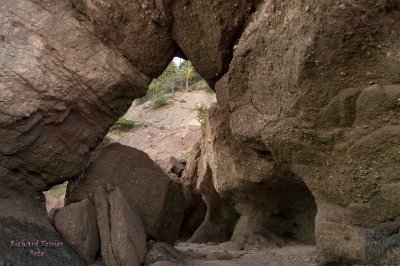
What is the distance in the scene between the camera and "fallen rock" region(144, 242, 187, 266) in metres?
5.86

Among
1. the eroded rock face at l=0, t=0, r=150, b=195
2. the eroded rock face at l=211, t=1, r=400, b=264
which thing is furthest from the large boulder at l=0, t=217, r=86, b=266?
the eroded rock face at l=211, t=1, r=400, b=264

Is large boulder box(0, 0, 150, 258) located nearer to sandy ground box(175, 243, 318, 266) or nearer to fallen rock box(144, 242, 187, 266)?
fallen rock box(144, 242, 187, 266)

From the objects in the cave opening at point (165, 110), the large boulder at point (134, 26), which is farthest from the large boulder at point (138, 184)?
the cave opening at point (165, 110)

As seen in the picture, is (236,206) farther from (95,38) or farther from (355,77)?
(355,77)

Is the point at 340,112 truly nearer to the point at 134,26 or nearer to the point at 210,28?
the point at 210,28

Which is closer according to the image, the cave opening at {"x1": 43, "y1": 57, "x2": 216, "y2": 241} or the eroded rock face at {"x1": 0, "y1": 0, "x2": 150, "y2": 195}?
the eroded rock face at {"x1": 0, "y1": 0, "x2": 150, "y2": 195}

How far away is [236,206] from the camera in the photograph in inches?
384

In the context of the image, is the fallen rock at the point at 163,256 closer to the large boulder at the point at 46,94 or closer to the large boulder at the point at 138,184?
the large boulder at the point at 138,184

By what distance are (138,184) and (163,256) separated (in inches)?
53.3

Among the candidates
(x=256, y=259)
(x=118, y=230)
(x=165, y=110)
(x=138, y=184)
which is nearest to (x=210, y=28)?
(x=138, y=184)

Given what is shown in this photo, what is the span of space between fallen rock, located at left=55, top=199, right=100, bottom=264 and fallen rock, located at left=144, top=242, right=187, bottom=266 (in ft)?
2.64

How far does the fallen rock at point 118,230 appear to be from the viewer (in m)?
5.72

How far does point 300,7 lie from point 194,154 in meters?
Result: 8.73

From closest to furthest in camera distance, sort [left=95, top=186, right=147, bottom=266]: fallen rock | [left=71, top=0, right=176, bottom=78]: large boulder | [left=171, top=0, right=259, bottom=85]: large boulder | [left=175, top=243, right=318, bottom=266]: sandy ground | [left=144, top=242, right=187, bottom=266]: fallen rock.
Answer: [left=171, top=0, right=259, bottom=85]: large boulder → [left=95, top=186, right=147, bottom=266]: fallen rock → [left=144, top=242, right=187, bottom=266]: fallen rock → [left=71, top=0, right=176, bottom=78]: large boulder → [left=175, top=243, right=318, bottom=266]: sandy ground
